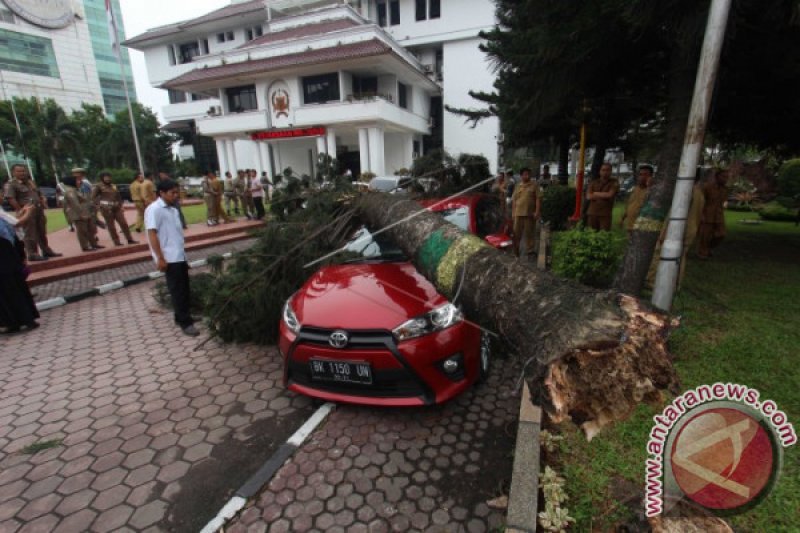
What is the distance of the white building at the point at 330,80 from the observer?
20.1 metres

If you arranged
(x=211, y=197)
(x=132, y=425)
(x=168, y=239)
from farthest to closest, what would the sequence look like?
1. (x=211, y=197)
2. (x=168, y=239)
3. (x=132, y=425)

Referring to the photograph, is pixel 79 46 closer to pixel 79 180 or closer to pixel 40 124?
pixel 40 124

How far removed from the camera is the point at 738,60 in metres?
4.11

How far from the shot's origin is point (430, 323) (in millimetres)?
2676

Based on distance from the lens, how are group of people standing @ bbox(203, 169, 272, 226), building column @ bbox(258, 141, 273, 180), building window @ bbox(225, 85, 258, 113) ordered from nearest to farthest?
group of people standing @ bbox(203, 169, 272, 226) → building window @ bbox(225, 85, 258, 113) → building column @ bbox(258, 141, 273, 180)

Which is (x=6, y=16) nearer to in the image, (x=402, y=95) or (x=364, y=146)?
(x=402, y=95)

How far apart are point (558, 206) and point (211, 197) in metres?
10.1

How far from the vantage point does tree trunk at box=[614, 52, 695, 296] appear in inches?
143

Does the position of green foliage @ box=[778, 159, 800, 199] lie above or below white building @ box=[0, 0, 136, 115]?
below

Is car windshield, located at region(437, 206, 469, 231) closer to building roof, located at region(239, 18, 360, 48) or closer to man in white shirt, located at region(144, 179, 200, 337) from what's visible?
man in white shirt, located at region(144, 179, 200, 337)

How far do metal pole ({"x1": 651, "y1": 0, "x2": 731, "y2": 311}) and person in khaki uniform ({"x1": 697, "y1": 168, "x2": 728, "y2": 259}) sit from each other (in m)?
4.12

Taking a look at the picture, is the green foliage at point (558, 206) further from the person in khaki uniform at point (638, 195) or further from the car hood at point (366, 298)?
the car hood at point (366, 298)

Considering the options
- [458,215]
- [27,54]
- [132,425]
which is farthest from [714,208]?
[27,54]

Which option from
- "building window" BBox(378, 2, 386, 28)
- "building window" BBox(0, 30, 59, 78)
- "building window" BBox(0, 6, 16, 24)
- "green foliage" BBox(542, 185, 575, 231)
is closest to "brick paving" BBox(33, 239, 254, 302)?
"green foliage" BBox(542, 185, 575, 231)
